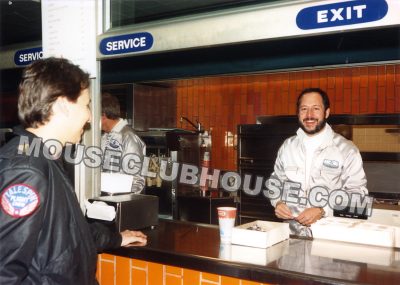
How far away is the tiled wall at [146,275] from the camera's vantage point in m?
1.82

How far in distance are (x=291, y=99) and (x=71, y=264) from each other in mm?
4856

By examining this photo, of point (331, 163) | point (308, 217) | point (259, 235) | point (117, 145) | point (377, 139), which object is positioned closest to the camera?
point (259, 235)

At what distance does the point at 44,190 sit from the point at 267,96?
5032mm

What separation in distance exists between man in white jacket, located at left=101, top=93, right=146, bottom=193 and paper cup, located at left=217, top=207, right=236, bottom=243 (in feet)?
6.46

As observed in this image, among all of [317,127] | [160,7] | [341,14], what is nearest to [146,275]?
[341,14]

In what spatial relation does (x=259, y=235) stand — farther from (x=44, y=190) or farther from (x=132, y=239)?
(x=44, y=190)

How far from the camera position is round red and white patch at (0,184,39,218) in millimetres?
1163

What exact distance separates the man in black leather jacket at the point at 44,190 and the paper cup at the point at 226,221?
715 mm

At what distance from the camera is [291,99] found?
18.8ft

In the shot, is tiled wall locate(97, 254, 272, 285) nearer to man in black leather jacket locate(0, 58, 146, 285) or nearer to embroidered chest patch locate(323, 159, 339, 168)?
man in black leather jacket locate(0, 58, 146, 285)

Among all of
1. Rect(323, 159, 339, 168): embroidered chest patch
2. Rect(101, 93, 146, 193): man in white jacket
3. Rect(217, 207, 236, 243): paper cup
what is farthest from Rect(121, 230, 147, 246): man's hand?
Rect(101, 93, 146, 193): man in white jacket

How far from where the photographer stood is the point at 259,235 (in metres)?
1.90

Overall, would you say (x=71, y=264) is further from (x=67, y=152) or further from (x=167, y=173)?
(x=167, y=173)

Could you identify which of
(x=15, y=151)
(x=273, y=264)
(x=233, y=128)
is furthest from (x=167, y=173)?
(x=15, y=151)
